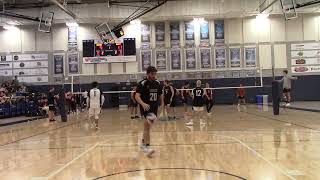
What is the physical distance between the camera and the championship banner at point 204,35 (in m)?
35.1

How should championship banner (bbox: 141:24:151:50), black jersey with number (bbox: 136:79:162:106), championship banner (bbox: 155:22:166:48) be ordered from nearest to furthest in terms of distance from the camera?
black jersey with number (bbox: 136:79:162:106) → championship banner (bbox: 141:24:151:50) → championship banner (bbox: 155:22:166:48)

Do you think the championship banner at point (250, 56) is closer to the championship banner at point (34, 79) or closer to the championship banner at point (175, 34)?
the championship banner at point (175, 34)

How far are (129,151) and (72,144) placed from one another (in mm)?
2431

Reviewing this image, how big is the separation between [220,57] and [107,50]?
938cm

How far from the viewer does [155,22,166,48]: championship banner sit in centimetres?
3538

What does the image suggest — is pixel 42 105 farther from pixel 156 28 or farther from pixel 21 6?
pixel 156 28

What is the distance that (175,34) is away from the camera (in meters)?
35.4

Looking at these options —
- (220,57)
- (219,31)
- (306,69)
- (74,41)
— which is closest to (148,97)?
(220,57)

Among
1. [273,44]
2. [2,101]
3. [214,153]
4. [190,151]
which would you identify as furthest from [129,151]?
[273,44]

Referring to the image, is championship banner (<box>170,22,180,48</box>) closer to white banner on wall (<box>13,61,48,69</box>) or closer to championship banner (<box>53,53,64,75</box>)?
championship banner (<box>53,53,64,75</box>)

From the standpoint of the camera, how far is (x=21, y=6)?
32.9 meters

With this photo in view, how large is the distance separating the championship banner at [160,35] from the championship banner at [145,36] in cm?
69

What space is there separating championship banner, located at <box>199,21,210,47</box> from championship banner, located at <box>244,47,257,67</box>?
3236mm

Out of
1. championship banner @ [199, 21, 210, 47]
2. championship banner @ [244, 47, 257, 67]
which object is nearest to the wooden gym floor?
championship banner @ [244, 47, 257, 67]
